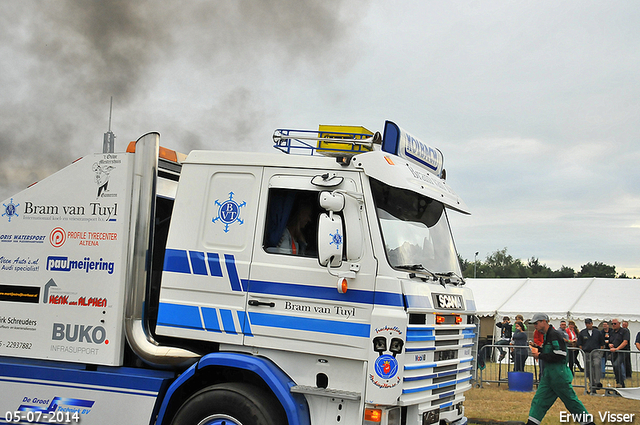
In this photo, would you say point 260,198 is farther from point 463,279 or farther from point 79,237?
point 463,279

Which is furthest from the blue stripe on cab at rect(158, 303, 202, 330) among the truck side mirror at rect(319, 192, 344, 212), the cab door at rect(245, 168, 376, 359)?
the truck side mirror at rect(319, 192, 344, 212)

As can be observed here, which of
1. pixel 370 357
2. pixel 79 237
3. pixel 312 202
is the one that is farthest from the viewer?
pixel 79 237

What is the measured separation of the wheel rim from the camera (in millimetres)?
5051

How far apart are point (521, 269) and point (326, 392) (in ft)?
328

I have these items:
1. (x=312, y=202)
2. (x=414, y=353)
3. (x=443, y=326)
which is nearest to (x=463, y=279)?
(x=443, y=326)

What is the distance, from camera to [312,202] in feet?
17.5

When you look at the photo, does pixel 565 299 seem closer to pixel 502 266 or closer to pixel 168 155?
pixel 168 155

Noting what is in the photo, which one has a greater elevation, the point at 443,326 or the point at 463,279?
the point at 463,279

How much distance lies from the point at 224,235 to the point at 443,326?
217 cm

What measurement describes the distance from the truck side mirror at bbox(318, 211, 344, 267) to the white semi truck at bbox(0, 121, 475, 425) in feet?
0.04

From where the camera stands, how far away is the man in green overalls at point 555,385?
8688 millimetres

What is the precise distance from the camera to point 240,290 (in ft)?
17.2

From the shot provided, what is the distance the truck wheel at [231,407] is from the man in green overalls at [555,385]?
17.4ft

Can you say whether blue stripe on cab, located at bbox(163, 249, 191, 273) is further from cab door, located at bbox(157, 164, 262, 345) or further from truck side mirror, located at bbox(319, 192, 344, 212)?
truck side mirror, located at bbox(319, 192, 344, 212)
